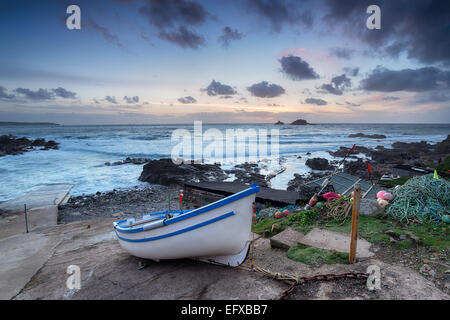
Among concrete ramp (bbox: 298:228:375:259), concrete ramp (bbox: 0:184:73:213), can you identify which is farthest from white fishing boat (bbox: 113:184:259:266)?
concrete ramp (bbox: 0:184:73:213)

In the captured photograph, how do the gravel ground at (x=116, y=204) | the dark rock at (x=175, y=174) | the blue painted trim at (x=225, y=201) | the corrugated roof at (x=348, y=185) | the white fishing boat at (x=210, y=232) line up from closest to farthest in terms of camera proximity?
the blue painted trim at (x=225, y=201)
the white fishing boat at (x=210, y=232)
the corrugated roof at (x=348, y=185)
the gravel ground at (x=116, y=204)
the dark rock at (x=175, y=174)

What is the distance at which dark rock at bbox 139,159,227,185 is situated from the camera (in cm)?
1895

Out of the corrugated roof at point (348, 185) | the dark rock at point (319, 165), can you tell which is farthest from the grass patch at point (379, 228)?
the dark rock at point (319, 165)

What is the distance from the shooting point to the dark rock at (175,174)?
18953mm

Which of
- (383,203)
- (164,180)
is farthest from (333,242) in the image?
(164,180)

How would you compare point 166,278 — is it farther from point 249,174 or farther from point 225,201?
point 249,174

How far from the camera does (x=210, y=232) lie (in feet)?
14.7

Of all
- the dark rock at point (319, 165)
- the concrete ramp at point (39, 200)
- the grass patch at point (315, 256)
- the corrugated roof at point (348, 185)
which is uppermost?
the corrugated roof at point (348, 185)

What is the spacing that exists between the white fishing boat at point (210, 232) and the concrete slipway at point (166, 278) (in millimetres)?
352

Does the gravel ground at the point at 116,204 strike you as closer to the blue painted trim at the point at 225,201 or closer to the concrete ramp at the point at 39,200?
the concrete ramp at the point at 39,200

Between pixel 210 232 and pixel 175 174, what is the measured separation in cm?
1605

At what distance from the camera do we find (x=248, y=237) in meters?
4.75
